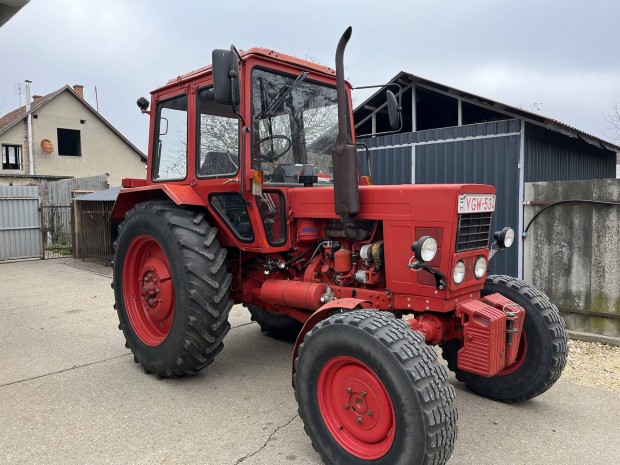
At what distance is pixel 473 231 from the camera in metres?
3.20

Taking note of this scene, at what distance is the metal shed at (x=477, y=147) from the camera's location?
6660 millimetres

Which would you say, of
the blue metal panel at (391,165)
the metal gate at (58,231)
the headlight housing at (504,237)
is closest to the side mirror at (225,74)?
the headlight housing at (504,237)

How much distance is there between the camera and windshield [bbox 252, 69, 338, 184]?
3.71 meters

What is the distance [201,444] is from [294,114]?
254 cm

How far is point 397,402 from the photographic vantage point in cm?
244

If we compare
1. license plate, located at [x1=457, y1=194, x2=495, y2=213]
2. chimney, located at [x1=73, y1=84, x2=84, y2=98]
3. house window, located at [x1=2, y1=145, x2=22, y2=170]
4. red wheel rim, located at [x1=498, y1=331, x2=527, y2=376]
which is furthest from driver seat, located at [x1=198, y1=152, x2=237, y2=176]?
chimney, located at [x1=73, y1=84, x2=84, y2=98]

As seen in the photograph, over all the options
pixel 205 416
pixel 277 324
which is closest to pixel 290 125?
pixel 277 324

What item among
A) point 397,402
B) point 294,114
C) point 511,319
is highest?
point 294,114

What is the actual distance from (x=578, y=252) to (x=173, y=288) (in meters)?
4.30

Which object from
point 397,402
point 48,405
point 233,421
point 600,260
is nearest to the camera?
point 397,402

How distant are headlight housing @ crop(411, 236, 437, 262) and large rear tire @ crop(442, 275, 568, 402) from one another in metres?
1.02

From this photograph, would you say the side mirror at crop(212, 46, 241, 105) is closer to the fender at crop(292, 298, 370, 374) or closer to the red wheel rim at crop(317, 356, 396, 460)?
the fender at crop(292, 298, 370, 374)

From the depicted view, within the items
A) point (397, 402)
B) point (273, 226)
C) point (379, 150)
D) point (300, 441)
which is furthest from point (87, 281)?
point (397, 402)

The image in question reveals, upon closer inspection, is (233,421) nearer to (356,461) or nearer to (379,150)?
(356,461)
